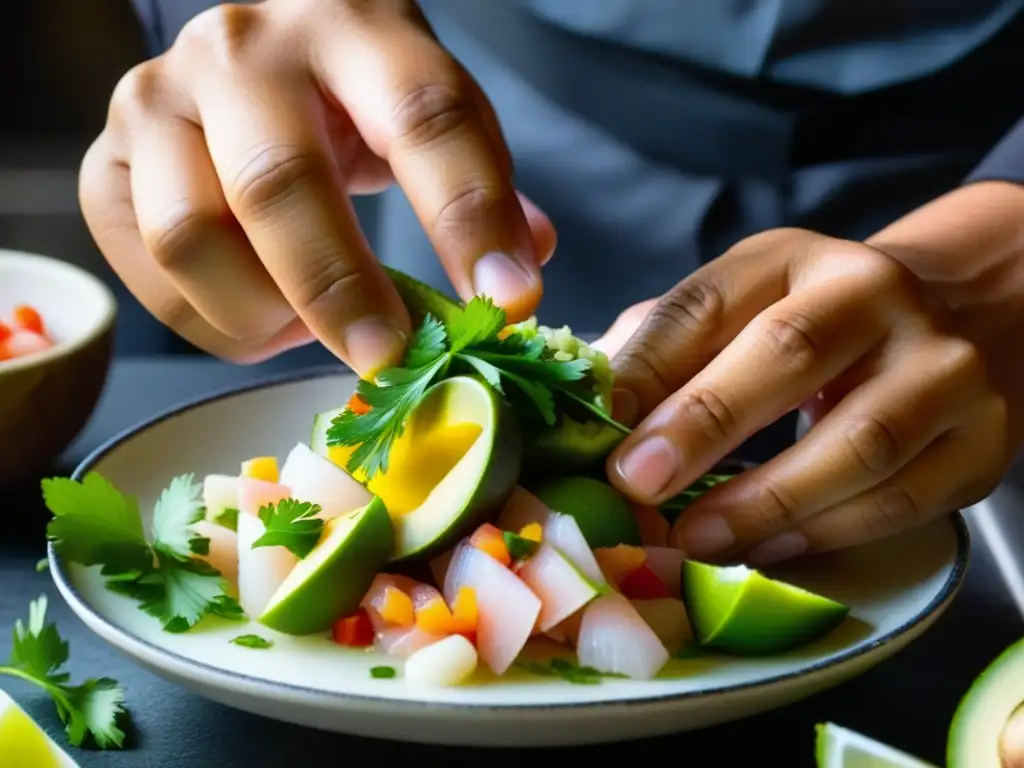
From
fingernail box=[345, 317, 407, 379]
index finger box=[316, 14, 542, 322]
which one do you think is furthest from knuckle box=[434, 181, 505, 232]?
fingernail box=[345, 317, 407, 379]

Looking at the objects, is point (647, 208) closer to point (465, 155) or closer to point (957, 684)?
point (465, 155)

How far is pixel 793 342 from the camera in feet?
3.84

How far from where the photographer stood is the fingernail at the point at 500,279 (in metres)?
1.15

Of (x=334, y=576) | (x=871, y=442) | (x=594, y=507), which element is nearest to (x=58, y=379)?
(x=334, y=576)

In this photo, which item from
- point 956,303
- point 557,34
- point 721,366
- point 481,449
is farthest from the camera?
point 557,34

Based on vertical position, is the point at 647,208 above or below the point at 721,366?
below

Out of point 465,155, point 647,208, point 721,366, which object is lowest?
point 647,208

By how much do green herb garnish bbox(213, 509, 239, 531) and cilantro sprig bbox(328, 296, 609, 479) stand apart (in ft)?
0.59

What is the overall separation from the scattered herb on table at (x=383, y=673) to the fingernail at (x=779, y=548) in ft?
1.29

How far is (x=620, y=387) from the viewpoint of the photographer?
1224 millimetres

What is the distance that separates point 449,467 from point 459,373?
87mm

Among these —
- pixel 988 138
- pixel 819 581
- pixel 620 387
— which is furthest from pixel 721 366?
pixel 988 138

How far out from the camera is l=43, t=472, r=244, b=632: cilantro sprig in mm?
1052

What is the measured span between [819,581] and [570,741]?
0.38 m
